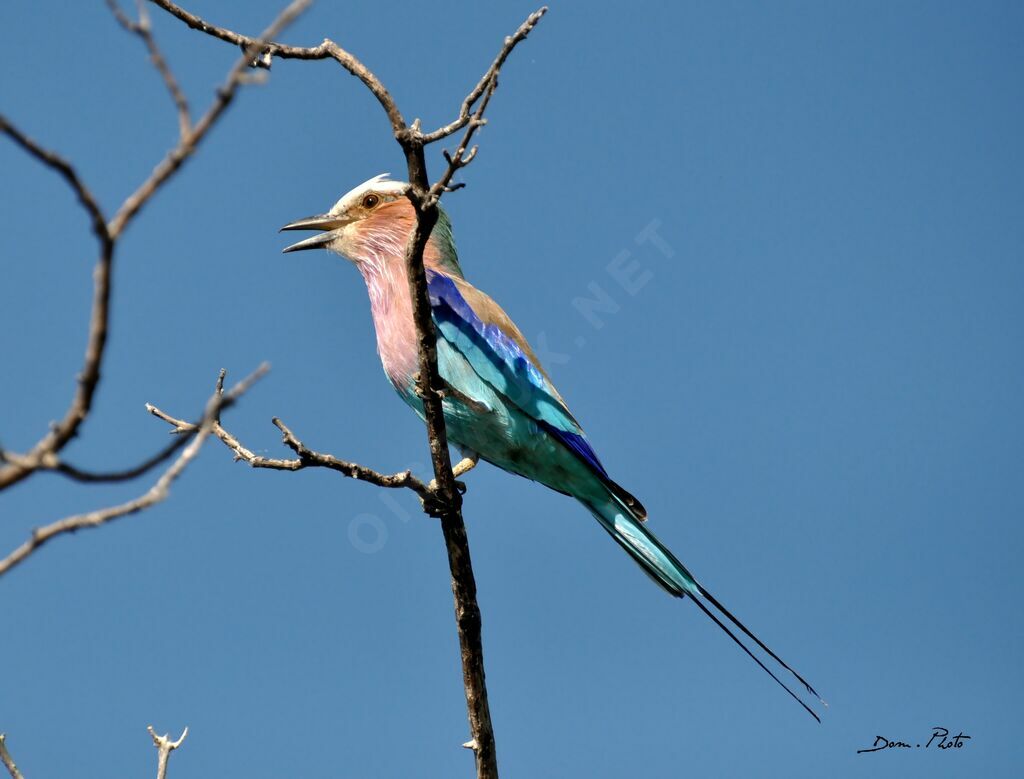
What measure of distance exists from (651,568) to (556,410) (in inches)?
33.2

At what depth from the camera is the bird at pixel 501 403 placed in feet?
16.8

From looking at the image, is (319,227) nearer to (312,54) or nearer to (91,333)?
(312,54)

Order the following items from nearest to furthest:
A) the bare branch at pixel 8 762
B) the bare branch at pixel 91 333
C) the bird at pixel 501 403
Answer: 1. the bare branch at pixel 91 333
2. the bare branch at pixel 8 762
3. the bird at pixel 501 403

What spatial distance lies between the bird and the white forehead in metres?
0.45

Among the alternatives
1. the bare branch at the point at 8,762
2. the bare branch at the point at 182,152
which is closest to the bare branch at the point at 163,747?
the bare branch at the point at 8,762

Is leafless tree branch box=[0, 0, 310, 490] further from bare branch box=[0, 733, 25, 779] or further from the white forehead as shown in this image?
the white forehead

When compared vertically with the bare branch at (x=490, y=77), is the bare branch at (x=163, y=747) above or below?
below

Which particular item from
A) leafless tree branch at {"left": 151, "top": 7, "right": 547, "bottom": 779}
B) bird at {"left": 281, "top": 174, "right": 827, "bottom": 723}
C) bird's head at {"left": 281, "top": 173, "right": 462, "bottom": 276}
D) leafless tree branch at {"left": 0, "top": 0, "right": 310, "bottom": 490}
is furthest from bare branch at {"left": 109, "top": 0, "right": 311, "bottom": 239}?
bird's head at {"left": 281, "top": 173, "right": 462, "bottom": 276}

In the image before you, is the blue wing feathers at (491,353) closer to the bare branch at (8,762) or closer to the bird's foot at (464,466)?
the bird's foot at (464,466)

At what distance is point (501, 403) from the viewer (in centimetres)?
518

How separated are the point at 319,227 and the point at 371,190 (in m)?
0.34

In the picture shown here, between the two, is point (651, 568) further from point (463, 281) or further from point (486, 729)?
point (463, 281)

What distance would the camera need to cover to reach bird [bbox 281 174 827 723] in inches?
201

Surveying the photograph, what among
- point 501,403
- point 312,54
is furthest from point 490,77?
point 501,403
